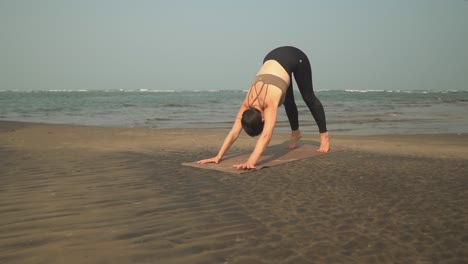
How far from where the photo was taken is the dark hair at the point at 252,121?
4453 millimetres

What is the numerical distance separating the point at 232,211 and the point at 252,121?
5.62ft

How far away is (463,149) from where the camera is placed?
21.4 ft

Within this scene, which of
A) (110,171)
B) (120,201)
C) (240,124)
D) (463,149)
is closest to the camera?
(120,201)

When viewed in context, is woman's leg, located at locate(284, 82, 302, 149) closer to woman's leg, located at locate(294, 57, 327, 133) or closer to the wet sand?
woman's leg, located at locate(294, 57, 327, 133)

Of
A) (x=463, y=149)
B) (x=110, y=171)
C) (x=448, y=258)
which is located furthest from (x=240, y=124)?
(x=463, y=149)

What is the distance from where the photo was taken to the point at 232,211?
293cm

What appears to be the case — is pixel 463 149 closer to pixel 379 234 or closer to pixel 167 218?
pixel 379 234

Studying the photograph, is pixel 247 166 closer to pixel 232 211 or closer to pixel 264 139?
pixel 264 139

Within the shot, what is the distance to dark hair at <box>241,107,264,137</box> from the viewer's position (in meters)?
4.45

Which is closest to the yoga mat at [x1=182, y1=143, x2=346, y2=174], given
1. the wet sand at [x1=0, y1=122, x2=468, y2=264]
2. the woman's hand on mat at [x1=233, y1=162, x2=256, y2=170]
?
the woman's hand on mat at [x1=233, y1=162, x2=256, y2=170]

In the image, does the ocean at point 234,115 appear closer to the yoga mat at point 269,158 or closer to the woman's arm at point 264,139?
the yoga mat at point 269,158

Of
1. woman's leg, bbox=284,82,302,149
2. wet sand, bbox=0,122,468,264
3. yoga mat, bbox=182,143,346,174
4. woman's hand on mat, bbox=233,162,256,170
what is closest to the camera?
wet sand, bbox=0,122,468,264

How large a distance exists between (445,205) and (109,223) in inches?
107

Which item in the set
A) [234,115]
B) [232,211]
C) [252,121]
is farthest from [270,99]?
[234,115]
